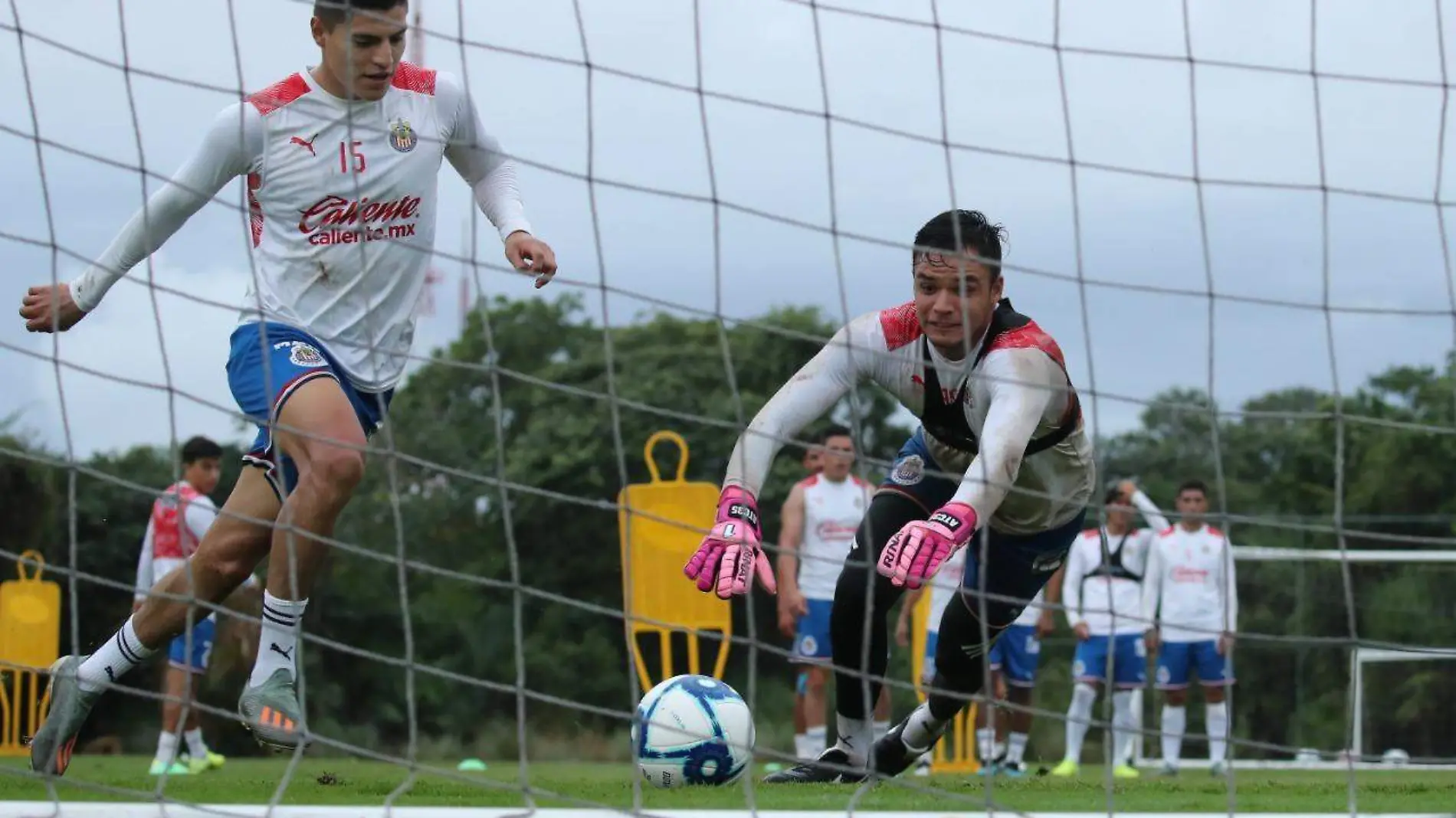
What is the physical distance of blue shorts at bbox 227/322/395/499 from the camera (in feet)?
15.0

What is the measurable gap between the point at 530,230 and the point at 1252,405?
18411 millimetres

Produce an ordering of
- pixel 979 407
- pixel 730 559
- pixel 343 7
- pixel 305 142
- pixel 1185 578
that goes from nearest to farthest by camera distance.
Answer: pixel 730 559
pixel 343 7
pixel 305 142
pixel 979 407
pixel 1185 578

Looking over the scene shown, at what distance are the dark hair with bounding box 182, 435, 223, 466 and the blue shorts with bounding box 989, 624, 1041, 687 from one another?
163 inches

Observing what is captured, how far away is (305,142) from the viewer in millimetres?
4754

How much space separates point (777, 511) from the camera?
92.1 feet

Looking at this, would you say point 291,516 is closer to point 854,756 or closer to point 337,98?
point 337,98

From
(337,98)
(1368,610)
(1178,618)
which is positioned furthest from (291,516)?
(1368,610)

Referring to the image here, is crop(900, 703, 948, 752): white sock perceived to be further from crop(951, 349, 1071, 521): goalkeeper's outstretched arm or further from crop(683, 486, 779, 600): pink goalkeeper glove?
crop(683, 486, 779, 600): pink goalkeeper glove

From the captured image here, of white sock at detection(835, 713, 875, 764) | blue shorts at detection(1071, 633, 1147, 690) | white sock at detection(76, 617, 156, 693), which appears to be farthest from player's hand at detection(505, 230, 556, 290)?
blue shorts at detection(1071, 633, 1147, 690)

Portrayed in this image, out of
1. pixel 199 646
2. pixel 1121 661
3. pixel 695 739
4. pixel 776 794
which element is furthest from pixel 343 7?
pixel 1121 661

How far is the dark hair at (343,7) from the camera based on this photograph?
452cm

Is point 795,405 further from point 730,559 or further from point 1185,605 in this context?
point 1185,605

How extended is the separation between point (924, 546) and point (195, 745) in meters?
6.57

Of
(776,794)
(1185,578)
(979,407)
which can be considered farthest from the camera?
(1185,578)
